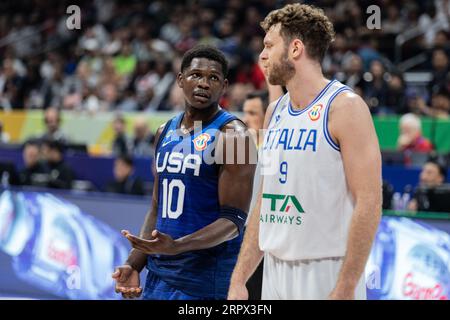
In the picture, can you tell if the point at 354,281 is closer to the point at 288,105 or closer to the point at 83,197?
the point at 288,105

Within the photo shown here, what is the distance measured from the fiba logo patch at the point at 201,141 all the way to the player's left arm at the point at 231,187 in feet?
0.25

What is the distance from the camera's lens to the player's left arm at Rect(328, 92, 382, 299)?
3.66 metres

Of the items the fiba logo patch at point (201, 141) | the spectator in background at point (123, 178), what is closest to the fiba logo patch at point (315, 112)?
the fiba logo patch at point (201, 141)

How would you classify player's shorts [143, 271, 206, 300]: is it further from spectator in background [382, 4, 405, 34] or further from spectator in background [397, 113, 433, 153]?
spectator in background [382, 4, 405, 34]

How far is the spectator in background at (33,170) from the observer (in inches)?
444

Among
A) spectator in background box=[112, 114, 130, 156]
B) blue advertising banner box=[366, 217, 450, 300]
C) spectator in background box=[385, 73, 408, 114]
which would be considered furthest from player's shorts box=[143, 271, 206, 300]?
spectator in background box=[112, 114, 130, 156]

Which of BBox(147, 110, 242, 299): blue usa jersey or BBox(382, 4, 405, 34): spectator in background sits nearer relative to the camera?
BBox(147, 110, 242, 299): blue usa jersey

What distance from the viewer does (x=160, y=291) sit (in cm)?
479

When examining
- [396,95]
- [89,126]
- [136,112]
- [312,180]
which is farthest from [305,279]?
[136,112]

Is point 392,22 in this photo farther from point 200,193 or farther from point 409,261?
point 200,193

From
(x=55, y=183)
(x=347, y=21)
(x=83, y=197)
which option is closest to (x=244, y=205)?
(x=83, y=197)

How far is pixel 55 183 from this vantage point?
11.0 m

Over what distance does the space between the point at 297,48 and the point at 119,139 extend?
9.78 m

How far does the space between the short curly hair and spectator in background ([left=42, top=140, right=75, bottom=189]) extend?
24.9 feet
